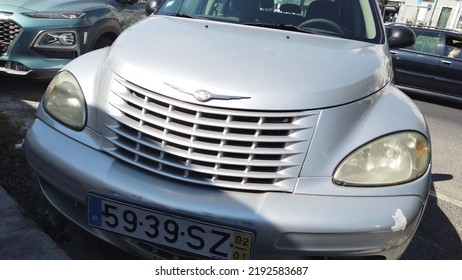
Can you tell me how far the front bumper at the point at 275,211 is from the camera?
1578mm

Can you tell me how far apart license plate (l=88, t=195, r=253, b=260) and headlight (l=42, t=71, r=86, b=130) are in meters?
0.46

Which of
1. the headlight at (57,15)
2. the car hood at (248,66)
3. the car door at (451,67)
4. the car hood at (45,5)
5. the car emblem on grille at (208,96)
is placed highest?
the car hood at (248,66)

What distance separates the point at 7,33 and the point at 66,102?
2.82 meters

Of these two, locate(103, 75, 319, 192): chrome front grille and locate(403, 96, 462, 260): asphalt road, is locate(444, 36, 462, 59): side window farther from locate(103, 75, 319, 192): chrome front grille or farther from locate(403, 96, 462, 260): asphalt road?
locate(103, 75, 319, 192): chrome front grille

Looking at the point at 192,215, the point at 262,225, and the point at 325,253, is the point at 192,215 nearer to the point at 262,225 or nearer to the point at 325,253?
the point at 262,225

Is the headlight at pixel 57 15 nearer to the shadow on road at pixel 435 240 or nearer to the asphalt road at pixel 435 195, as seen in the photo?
the asphalt road at pixel 435 195

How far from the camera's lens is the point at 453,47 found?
7.50 m

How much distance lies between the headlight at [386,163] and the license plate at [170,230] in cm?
50

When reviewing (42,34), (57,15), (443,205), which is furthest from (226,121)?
(57,15)

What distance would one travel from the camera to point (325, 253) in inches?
64.2

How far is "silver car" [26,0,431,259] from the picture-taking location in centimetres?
161

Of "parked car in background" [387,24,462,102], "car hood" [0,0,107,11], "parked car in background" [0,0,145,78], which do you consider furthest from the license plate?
"parked car in background" [387,24,462,102]

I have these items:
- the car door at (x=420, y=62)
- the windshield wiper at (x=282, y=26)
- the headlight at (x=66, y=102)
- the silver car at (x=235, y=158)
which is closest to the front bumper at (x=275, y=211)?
the silver car at (x=235, y=158)
